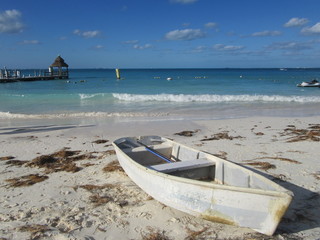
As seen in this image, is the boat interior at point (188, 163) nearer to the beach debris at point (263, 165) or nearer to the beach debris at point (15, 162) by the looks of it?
the beach debris at point (263, 165)

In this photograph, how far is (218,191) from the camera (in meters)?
3.82

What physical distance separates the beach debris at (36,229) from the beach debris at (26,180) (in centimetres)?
178

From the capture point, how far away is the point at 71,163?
730 cm

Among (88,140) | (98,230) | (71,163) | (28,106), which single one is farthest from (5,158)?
(28,106)

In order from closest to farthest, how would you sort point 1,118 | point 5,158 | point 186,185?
point 186,185 → point 5,158 → point 1,118

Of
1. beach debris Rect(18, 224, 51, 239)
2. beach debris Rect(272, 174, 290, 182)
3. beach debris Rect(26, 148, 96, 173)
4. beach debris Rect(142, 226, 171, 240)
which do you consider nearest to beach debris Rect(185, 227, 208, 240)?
beach debris Rect(142, 226, 171, 240)

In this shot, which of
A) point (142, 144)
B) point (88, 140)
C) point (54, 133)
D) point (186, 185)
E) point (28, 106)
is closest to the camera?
point (186, 185)

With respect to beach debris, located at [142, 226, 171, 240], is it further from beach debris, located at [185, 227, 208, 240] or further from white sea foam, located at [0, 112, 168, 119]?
white sea foam, located at [0, 112, 168, 119]

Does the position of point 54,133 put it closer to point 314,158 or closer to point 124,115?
point 124,115

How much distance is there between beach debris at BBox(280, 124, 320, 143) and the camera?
939 centimetres

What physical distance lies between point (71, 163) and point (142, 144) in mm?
1983

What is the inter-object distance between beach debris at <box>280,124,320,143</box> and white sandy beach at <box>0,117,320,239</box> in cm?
3

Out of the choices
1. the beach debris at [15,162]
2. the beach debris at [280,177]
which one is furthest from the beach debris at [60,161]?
the beach debris at [280,177]

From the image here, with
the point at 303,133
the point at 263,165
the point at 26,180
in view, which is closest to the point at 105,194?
the point at 26,180
